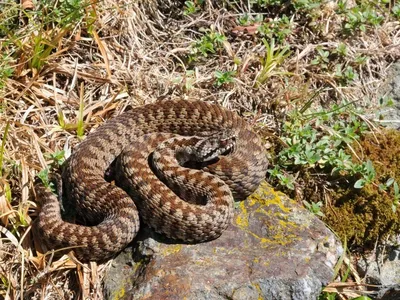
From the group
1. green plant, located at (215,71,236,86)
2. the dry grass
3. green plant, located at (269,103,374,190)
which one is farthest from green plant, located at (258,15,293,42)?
green plant, located at (269,103,374,190)

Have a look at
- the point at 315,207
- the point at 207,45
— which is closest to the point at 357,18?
the point at 207,45

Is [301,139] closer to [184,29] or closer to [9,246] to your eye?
[184,29]

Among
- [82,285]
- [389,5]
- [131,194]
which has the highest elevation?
[389,5]

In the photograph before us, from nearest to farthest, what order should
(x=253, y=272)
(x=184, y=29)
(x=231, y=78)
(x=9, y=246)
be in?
(x=253, y=272) → (x=9, y=246) → (x=231, y=78) → (x=184, y=29)

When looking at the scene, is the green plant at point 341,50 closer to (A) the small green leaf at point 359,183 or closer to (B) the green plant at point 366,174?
(B) the green plant at point 366,174

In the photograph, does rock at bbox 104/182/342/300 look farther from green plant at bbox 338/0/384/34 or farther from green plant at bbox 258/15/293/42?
green plant at bbox 338/0/384/34

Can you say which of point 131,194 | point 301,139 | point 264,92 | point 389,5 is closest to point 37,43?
point 131,194

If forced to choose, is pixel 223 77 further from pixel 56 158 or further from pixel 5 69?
pixel 5 69
